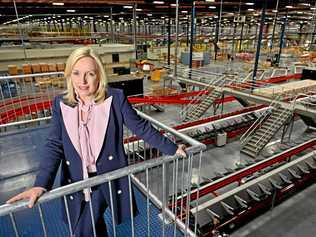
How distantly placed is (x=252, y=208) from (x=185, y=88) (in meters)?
9.33

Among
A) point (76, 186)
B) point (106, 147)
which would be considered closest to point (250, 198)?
point (106, 147)

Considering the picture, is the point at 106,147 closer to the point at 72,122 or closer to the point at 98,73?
the point at 72,122

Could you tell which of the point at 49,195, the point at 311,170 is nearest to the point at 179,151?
the point at 49,195

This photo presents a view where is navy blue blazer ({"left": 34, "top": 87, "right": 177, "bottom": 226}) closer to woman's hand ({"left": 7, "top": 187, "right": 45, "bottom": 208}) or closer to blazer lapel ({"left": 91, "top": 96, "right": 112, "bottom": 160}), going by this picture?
blazer lapel ({"left": 91, "top": 96, "right": 112, "bottom": 160})

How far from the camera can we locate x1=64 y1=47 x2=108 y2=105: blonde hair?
152 cm

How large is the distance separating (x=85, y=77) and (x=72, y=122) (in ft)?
1.02

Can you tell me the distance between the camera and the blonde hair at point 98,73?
152 centimetres

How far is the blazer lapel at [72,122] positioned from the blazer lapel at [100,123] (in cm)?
11

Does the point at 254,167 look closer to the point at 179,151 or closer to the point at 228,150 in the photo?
the point at 228,150

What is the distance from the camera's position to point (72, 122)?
1.62 meters

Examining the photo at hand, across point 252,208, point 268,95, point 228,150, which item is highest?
point 268,95

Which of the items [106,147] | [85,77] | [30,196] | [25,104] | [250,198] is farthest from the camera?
[25,104]

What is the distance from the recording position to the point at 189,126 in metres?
9.14

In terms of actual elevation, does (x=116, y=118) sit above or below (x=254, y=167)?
above
